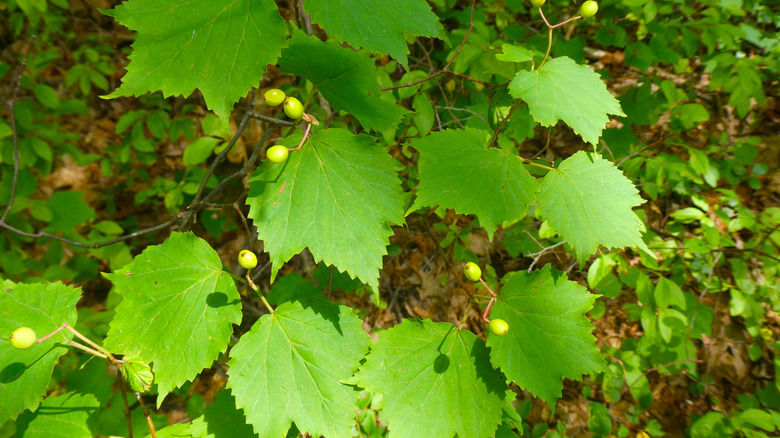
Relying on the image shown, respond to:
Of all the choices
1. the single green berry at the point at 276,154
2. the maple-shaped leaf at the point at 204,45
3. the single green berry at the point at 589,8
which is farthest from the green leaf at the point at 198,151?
the single green berry at the point at 589,8

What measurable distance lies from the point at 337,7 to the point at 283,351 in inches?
46.8

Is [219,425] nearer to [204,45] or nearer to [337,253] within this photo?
[337,253]

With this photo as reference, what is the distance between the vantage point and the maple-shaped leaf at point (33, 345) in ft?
4.12

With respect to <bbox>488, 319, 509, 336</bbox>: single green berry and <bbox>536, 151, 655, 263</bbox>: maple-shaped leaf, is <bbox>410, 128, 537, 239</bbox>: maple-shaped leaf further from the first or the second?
<bbox>488, 319, 509, 336</bbox>: single green berry

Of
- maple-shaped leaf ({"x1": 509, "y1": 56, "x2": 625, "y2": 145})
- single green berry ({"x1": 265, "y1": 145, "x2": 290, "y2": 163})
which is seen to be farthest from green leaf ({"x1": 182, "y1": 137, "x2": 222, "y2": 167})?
maple-shaped leaf ({"x1": 509, "y1": 56, "x2": 625, "y2": 145})

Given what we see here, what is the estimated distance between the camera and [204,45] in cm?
110

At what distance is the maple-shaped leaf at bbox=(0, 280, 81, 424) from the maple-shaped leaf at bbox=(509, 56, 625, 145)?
183 cm

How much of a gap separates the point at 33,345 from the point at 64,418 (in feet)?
1.11

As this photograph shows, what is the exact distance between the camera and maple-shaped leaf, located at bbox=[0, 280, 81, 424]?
49.4 inches

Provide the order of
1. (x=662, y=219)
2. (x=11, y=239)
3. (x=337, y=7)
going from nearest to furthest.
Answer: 1. (x=337, y=7)
2. (x=11, y=239)
3. (x=662, y=219)

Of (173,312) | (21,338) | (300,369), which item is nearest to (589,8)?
(300,369)

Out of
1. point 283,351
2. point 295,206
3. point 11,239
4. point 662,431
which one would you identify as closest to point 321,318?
point 283,351

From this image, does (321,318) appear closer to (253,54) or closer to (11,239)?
(253,54)

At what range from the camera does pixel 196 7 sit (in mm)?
1120
